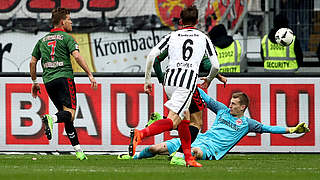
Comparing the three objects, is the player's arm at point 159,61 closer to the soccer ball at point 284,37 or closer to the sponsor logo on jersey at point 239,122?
the sponsor logo on jersey at point 239,122

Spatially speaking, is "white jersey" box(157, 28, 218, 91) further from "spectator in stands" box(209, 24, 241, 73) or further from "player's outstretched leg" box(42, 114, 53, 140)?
"spectator in stands" box(209, 24, 241, 73)

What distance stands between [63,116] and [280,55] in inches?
193

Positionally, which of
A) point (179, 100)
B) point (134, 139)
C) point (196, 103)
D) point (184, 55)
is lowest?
point (134, 139)

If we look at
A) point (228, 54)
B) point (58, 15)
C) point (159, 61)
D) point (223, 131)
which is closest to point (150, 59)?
point (159, 61)

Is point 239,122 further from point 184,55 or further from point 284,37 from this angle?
point 284,37

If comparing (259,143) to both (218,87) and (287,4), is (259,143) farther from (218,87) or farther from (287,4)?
(287,4)

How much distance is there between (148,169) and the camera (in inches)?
300

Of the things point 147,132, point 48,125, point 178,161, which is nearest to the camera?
point 147,132

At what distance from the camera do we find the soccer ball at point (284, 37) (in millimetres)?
12047

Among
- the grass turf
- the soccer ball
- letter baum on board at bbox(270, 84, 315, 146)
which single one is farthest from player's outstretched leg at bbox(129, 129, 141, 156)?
the soccer ball

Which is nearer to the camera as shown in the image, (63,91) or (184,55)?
(184,55)

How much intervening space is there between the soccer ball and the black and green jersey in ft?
13.2

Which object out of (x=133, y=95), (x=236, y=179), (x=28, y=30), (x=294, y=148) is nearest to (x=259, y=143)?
(x=294, y=148)

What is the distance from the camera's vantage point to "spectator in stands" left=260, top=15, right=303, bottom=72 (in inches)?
500
